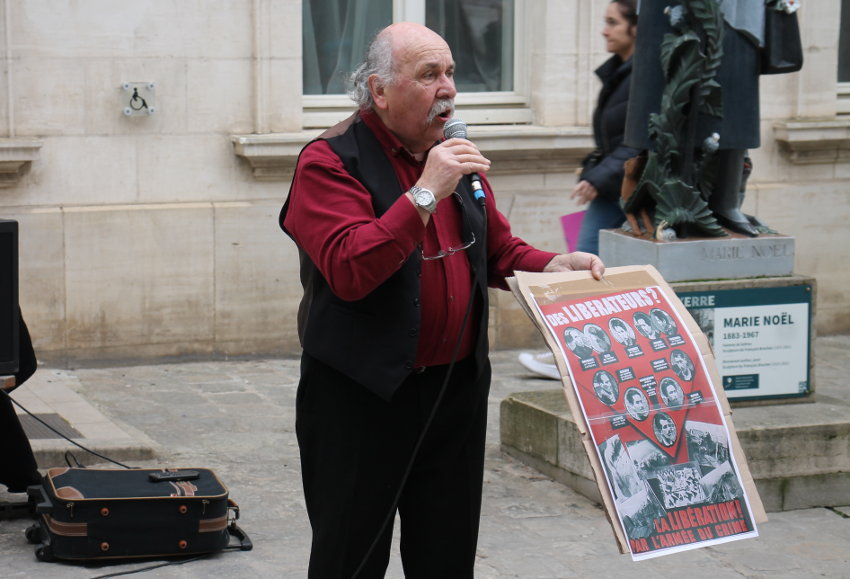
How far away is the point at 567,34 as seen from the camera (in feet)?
29.0

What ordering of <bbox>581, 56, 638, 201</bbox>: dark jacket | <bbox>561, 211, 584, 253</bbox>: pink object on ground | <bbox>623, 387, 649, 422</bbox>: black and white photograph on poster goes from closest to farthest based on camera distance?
<bbox>623, 387, 649, 422</bbox>: black and white photograph on poster
<bbox>581, 56, 638, 201</bbox>: dark jacket
<bbox>561, 211, 584, 253</bbox>: pink object on ground

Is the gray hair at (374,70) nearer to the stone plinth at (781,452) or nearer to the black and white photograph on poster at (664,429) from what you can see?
the black and white photograph on poster at (664,429)

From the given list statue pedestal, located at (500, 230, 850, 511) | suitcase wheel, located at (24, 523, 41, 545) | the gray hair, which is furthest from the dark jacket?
the gray hair

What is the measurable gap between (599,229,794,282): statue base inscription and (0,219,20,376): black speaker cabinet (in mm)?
Answer: 2700

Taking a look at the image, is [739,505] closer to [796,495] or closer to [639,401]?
[639,401]

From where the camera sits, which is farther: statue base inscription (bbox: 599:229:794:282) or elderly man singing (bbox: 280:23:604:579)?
statue base inscription (bbox: 599:229:794:282)

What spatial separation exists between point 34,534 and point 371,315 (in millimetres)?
2312

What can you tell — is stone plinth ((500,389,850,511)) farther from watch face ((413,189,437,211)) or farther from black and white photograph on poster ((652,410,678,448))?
watch face ((413,189,437,211))

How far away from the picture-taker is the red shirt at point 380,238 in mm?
3066

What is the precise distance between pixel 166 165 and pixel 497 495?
3.35m

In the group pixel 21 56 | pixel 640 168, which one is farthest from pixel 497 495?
pixel 21 56

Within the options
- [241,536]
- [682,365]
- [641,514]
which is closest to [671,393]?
[682,365]

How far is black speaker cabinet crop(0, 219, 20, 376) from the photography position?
4.86 m

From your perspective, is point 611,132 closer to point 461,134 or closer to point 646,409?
point 646,409
